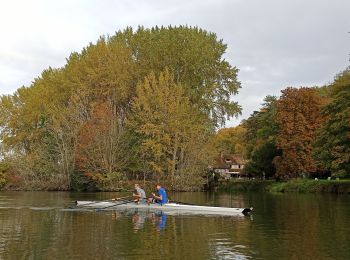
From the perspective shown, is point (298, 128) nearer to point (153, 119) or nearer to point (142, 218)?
point (153, 119)

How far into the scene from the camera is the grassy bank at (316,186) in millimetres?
54031

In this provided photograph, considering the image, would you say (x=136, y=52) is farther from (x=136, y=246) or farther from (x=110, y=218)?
(x=136, y=246)

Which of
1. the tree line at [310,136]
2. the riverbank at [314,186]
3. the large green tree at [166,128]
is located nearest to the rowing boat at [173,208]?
the large green tree at [166,128]

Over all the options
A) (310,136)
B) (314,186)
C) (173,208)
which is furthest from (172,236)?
(310,136)

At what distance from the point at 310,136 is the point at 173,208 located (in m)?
35.5

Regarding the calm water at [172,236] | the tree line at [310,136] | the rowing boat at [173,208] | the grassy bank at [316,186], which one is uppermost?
the tree line at [310,136]

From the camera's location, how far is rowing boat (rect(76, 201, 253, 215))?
2836 centimetres

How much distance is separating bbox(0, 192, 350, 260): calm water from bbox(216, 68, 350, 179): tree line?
26.8 m

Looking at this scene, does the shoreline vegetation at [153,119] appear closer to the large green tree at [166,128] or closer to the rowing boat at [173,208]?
the large green tree at [166,128]

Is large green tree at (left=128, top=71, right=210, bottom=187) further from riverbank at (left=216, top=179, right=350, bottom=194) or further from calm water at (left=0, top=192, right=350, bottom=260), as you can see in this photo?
calm water at (left=0, top=192, right=350, bottom=260)

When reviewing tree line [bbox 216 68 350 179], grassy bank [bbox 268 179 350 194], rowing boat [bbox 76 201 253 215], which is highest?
tree line [bbox 216 68 350 179]

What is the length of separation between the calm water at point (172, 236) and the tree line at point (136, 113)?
107ft

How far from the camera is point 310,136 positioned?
203 feet

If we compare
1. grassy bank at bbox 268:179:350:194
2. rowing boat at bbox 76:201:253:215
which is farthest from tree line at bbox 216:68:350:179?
rowing boat at bbox 76:201:253:215
